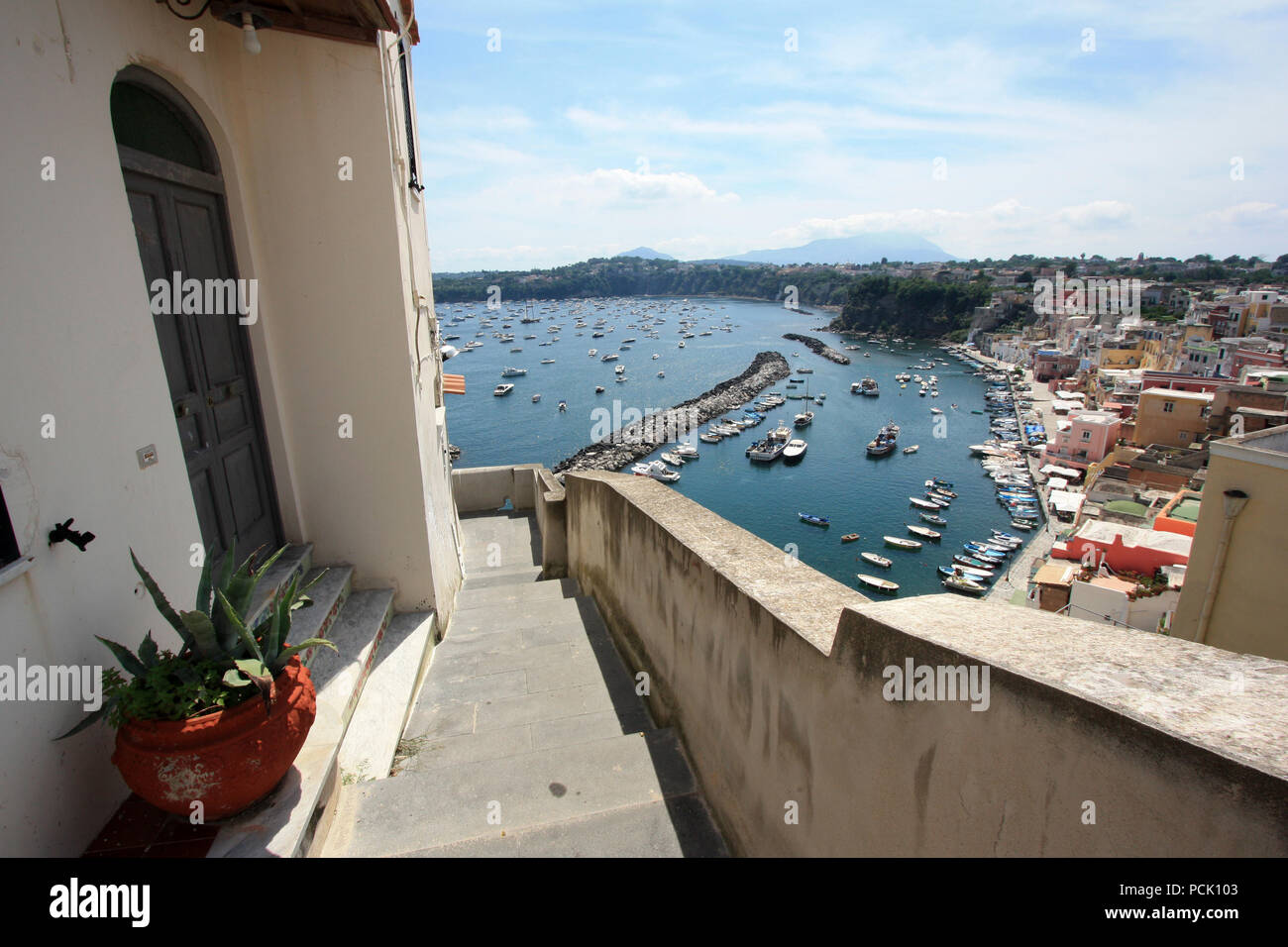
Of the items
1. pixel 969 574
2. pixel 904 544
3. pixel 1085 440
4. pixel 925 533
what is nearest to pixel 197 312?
pixel 969 574

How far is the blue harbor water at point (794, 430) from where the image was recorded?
111ft

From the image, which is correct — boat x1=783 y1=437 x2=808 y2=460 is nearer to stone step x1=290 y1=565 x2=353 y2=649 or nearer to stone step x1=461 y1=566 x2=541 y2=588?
stone step x1=461 y1=566 x2=541 y2=588

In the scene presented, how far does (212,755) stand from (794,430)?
4995 centimetres

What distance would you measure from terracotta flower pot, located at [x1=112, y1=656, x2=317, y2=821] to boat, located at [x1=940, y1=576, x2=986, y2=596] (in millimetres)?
28460

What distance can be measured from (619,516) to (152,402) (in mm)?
2889

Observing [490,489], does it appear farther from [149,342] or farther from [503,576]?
[149,342]

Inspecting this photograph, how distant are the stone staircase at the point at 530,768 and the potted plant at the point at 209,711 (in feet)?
2.27

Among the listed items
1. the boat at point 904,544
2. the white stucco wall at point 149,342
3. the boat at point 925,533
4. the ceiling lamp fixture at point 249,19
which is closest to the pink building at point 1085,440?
the boat at point 925,533

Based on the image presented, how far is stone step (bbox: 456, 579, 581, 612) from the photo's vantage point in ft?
21.7

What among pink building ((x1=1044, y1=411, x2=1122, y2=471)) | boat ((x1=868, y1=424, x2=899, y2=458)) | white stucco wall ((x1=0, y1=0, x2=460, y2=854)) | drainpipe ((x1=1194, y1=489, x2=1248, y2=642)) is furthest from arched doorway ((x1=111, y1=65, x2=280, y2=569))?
boat ((x1=868, y1=424, x2=899, y2=458))

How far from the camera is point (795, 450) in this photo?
43.8 metres

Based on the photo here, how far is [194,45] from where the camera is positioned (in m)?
3.88

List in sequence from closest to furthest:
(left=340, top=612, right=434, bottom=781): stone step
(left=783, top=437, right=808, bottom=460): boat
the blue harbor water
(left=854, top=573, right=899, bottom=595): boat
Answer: (left=340, top=612, right=434, bottom=781): stone step → (left=854, top=573, right=899, bottom=595): boat → the blue harbor water → (left=783, top=437, right=808, bottom=460): boat
